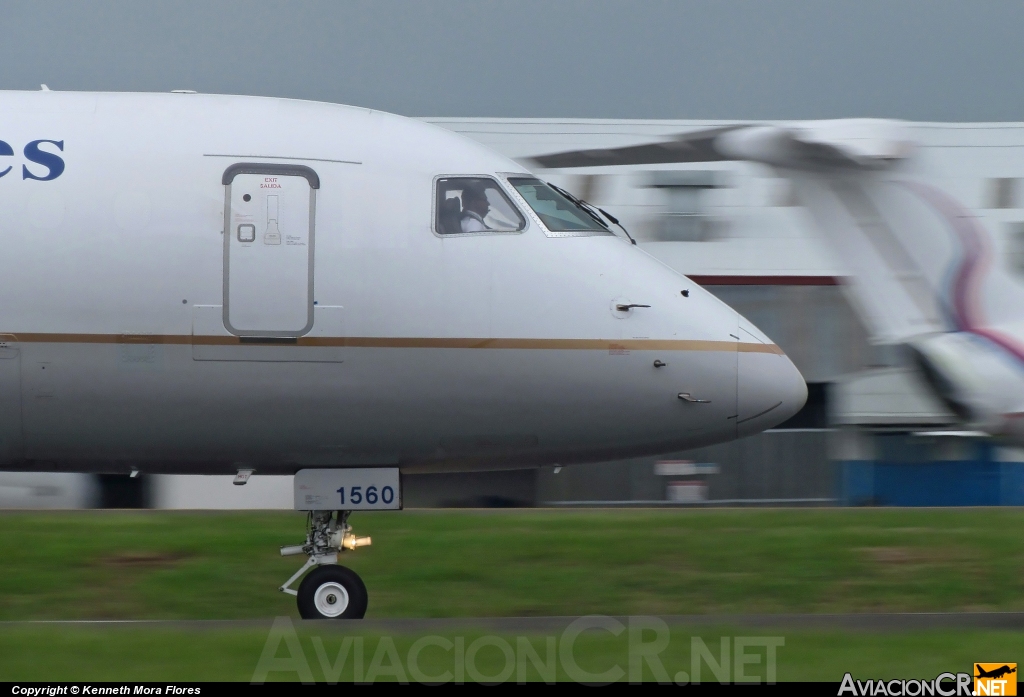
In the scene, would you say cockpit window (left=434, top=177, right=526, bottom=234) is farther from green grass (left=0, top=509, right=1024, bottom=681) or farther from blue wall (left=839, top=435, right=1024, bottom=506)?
blue wall (left=839, top=435, right=1024, bottom=506)

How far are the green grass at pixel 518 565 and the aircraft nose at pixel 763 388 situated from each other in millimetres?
3075

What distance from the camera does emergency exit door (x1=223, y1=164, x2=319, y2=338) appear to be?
774cm

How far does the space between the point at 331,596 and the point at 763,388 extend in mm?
3356

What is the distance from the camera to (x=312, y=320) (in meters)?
7.77

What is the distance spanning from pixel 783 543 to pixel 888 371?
212 inches

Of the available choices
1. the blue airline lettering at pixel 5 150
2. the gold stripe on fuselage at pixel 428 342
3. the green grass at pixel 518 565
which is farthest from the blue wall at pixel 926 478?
the blue airline lettering at pixel 5 150

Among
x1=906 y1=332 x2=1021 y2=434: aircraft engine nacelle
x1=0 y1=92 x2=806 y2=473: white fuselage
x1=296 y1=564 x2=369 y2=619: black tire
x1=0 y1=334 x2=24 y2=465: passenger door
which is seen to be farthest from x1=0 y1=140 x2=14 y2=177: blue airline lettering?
x1=906 y1=332 x2=1021 y2=434: aircraft engine nacelle

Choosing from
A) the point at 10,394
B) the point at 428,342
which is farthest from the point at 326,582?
the point at 10,394

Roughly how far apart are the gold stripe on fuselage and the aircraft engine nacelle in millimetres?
4689

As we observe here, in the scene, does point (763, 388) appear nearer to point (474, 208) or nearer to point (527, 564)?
point (474, 208)

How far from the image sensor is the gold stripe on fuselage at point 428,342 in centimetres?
764

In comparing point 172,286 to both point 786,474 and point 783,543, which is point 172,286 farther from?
point 786,474

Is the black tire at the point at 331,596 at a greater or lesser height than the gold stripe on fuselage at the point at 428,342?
lesser

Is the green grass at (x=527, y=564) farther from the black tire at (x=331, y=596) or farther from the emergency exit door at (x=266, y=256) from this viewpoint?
the emergency exit door at (x=266, y=256)
